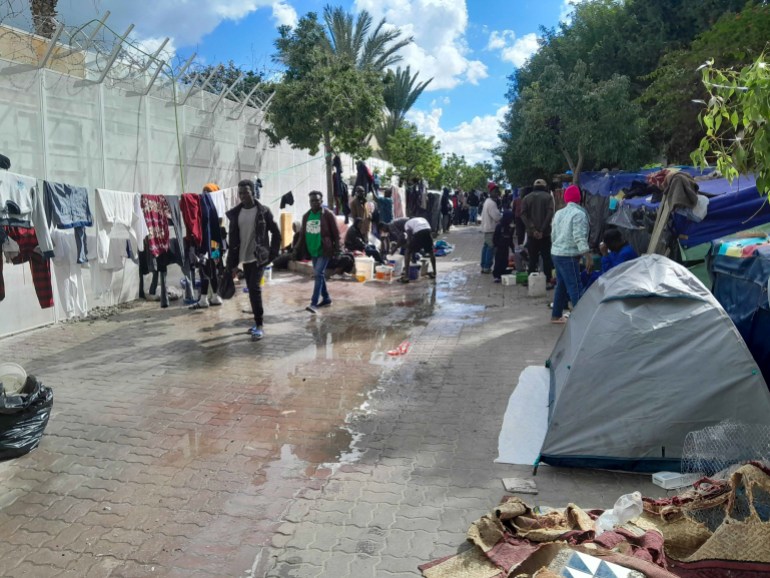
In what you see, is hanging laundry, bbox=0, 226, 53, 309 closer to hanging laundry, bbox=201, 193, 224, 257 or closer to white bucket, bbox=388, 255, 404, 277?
hanging laundry, bbox=201, 193, 224, 257

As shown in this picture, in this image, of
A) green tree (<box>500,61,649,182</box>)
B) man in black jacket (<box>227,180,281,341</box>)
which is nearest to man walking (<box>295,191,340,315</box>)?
man in black jacket (<box>227,180,281,341</box>)

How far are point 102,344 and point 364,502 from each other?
17.5 ft

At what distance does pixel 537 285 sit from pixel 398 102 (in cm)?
2603

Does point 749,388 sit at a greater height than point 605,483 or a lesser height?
greater

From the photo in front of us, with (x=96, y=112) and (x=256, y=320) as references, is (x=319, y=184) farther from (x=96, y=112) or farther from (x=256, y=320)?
(x=256, y=320)

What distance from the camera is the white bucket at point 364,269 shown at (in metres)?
13.5

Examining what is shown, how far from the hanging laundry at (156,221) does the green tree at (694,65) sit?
30.4ft

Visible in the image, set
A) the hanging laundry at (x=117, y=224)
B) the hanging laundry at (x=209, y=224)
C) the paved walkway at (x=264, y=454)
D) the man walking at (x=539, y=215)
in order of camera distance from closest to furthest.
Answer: the paved walkway at (x=264, y=454) → the hanging laundry at (x=117, y=224) → the hanging laundry at (x=209, y=224) → the man walking at (x=539, y=215)

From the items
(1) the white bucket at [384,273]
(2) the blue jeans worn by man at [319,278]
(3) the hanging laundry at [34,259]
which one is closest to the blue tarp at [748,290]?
(2) the blue jeans worn by man at [319,278]

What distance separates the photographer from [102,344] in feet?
25.9

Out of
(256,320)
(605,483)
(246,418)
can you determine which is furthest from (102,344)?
(605,483)

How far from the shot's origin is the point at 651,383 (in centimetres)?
412

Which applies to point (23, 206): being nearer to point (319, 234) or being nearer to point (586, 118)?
point (319, 234)

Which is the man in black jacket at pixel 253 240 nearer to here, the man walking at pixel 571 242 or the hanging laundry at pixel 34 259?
the hanging laundry at pixel 34 259
